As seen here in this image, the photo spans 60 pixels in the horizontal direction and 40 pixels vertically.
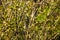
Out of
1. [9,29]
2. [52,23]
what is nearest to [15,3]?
[9,29]

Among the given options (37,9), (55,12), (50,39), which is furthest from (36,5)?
(50,39)

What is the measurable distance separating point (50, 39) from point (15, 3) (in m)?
0.82

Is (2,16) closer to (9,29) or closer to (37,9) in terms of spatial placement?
(9,29)

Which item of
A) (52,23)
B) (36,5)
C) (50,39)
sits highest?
(36,5)

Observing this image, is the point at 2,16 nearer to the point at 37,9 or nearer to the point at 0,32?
the point at 0,32

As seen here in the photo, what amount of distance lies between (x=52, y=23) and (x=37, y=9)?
13.3 inches

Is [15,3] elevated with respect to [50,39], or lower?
elevated

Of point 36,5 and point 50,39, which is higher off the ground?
point 36,5

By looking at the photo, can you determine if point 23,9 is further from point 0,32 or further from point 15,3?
point 0,32

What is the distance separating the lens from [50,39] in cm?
408

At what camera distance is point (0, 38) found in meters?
4.23

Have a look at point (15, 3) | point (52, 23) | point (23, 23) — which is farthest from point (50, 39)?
point (15, 3)

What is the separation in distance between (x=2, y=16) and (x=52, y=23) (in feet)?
2.86

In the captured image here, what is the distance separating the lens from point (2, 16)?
428cm
